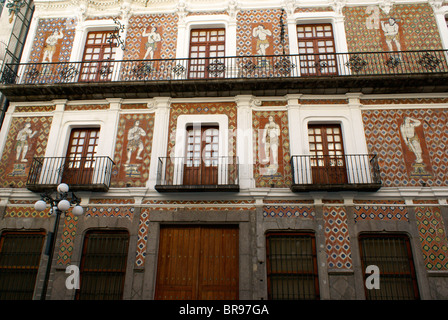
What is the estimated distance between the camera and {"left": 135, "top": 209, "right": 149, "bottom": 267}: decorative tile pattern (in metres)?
8.77

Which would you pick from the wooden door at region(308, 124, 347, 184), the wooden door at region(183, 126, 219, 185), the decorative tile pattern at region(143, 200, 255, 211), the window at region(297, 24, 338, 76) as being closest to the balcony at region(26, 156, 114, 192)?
the decorative tile pattern at region(143, 200, 255, 211)

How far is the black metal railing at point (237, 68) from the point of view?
10.5 metres

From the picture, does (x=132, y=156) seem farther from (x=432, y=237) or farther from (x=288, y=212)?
(x=432, y=237)

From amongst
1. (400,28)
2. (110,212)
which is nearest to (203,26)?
(400,28)

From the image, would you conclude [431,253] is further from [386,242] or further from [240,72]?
[240,72]

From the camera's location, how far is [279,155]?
974 centimetres

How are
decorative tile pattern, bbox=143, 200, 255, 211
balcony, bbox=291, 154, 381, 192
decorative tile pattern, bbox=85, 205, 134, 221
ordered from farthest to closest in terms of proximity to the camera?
decorative tile pattern, bbox=85, 205, 134, 221 < decorative tile pattern, bbox=143, 200, 255, 211 < balcony, bbox=291, 154, 381, 192

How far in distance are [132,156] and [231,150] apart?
295 cm

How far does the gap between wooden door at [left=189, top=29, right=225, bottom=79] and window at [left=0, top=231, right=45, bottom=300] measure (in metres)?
6.82

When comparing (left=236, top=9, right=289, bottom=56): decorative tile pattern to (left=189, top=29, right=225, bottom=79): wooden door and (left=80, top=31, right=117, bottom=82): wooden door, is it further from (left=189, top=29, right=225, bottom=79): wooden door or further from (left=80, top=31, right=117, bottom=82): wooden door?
(left=80, top=31, right=117, bottom=82): wooden door

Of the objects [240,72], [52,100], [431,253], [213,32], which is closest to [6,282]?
[52,100]

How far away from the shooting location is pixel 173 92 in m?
10.5
